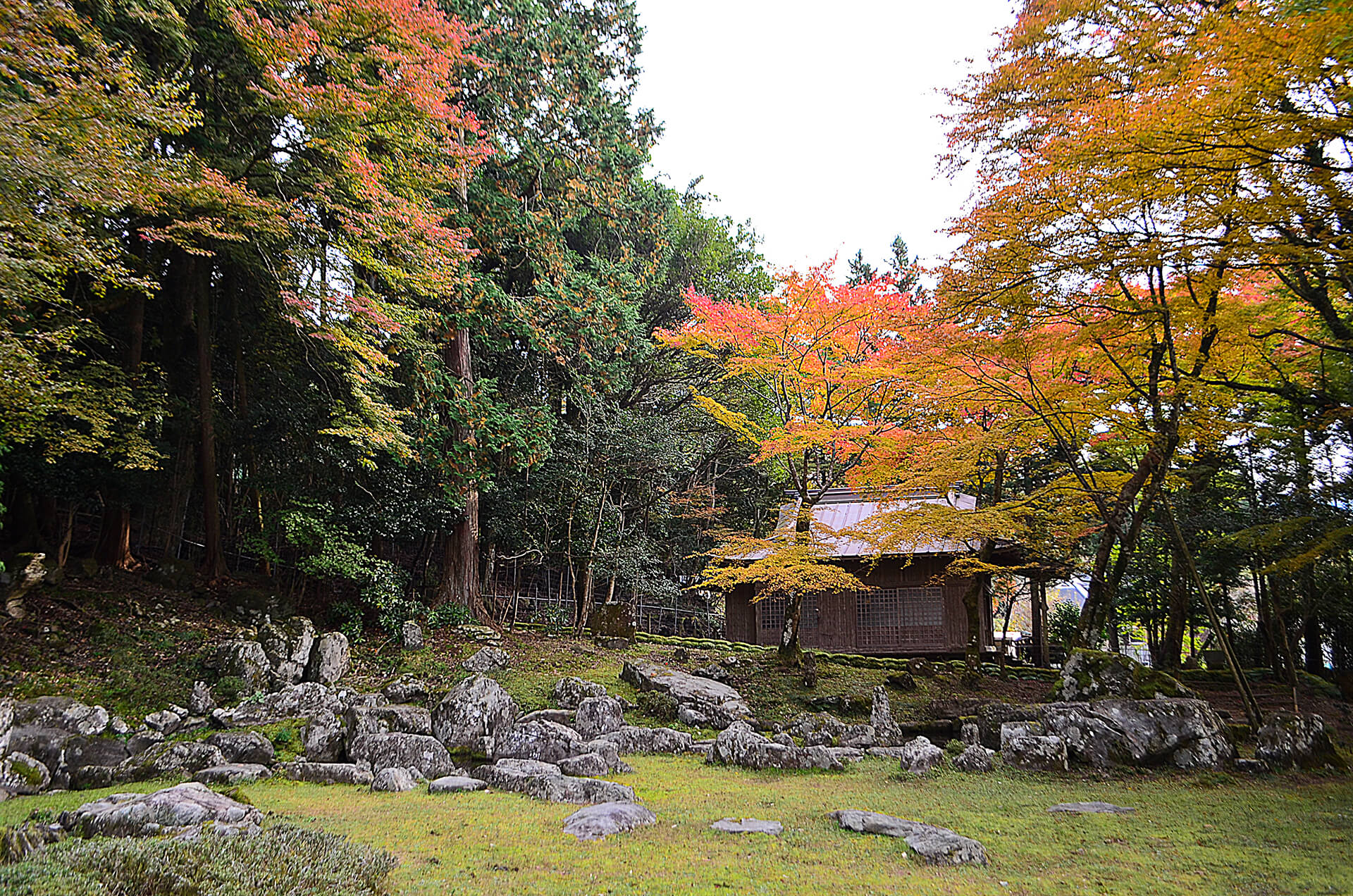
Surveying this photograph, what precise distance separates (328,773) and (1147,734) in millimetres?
8985

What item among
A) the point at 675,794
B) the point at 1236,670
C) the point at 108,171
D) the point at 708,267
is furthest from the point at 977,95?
the point at 708,267

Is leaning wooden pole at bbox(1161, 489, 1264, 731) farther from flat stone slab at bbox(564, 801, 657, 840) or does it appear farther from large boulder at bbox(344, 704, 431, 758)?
large boulder at bbox(344, 704, 431, 758)

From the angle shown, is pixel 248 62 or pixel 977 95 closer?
pixel 977 95

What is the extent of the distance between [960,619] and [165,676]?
52.9 feet

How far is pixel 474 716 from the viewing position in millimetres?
9516

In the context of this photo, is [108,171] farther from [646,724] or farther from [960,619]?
[960,619]

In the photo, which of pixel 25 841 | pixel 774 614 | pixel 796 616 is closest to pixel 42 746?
pixel 25 841

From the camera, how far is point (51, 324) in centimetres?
1018

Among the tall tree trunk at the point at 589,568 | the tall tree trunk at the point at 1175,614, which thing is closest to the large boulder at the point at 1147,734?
the tall tree trunk at the point at 1175,614

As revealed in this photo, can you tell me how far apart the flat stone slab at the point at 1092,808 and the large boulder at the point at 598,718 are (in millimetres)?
5636

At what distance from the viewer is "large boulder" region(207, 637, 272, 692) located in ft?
33.7

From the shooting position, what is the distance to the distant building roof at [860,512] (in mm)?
14758

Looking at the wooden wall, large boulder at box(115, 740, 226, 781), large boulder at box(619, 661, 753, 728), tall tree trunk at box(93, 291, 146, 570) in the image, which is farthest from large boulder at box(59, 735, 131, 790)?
the wooden wall

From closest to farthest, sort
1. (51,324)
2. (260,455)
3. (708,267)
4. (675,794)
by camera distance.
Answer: (675,794) < (51,324) < (260,455) < (708,267)
